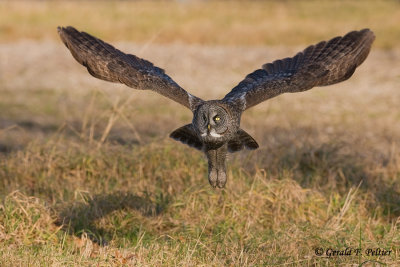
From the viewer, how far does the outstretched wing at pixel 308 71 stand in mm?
6627

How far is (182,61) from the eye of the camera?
721 inches

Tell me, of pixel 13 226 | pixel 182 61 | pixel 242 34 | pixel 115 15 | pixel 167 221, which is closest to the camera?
pixel 13 226

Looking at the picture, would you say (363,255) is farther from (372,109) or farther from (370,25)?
(370,25)

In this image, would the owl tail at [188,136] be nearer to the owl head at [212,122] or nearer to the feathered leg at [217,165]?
the feathered leg at [217,165]

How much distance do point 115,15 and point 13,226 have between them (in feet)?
62.9

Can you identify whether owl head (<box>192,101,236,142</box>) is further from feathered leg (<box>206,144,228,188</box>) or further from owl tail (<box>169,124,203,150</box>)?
owl tail (<box>169,124,203,150</box>)

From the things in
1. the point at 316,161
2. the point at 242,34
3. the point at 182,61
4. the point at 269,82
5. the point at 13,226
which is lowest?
the point at 13,226

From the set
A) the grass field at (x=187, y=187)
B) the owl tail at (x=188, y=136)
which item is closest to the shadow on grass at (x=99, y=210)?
the grass field at (x=187, y=187)

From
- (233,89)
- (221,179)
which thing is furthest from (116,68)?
(221,179)

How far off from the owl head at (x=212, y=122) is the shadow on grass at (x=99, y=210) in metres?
1.70

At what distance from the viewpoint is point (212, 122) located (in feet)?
19.5

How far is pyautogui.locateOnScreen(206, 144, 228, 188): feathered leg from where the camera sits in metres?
6.38

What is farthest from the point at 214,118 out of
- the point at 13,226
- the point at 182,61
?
the point at 182,61

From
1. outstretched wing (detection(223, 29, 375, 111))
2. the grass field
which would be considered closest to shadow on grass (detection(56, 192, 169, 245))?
the grass field
